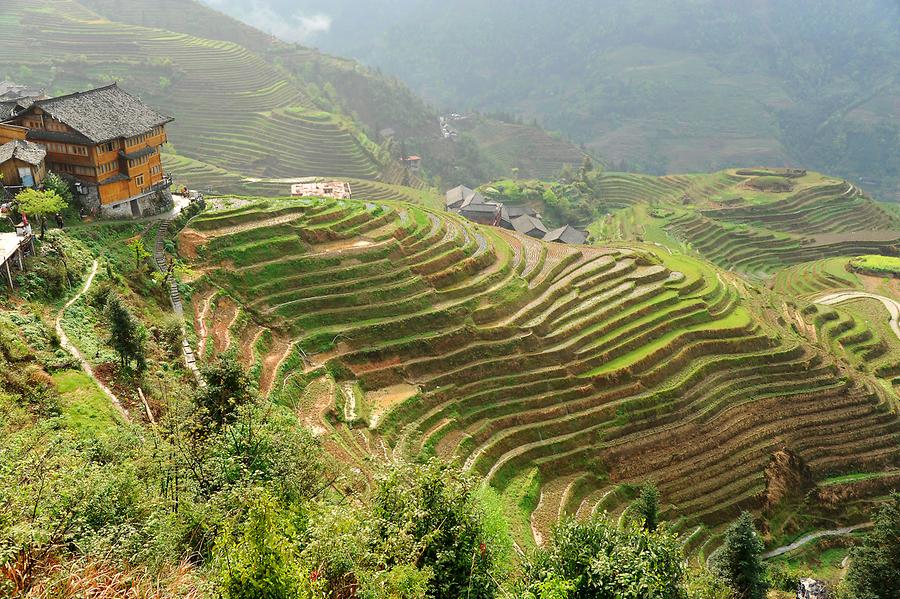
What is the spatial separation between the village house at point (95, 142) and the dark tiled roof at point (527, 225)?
140ft


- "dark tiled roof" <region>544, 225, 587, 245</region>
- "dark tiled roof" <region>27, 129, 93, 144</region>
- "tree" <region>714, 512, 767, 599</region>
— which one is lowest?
"dark tiled roof" <region>544, 225, 587, 245</region>

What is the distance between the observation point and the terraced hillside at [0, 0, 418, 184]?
73.6m

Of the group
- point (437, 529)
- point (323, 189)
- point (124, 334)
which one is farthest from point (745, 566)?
point (323, 189)

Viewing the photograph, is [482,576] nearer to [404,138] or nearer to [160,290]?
[160,290]

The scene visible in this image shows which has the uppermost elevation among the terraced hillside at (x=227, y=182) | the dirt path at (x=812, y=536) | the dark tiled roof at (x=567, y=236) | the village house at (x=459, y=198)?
the terraced hillside at (x=227, y=182)

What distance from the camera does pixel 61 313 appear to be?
21.0m

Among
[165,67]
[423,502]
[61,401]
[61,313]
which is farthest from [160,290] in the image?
[165,67]

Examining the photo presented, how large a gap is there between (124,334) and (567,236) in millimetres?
50778

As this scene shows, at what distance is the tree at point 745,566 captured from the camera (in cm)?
2322

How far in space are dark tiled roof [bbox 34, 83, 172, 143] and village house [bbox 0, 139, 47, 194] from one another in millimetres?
1961

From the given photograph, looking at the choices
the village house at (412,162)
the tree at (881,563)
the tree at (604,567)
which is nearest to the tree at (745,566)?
the tree at (881,563)

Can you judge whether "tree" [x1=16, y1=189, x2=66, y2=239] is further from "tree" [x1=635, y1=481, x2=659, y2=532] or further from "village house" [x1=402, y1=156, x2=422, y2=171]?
"village house" [x1=402, y1=156, x2=422, y2=171]

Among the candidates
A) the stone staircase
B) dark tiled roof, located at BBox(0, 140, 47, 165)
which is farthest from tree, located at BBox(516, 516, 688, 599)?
dark tiled roof, located at BBox(0, 140, 47, 165)

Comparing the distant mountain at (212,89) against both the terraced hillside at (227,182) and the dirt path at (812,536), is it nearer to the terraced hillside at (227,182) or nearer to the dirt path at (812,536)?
the terraced hillside at (227,182)
